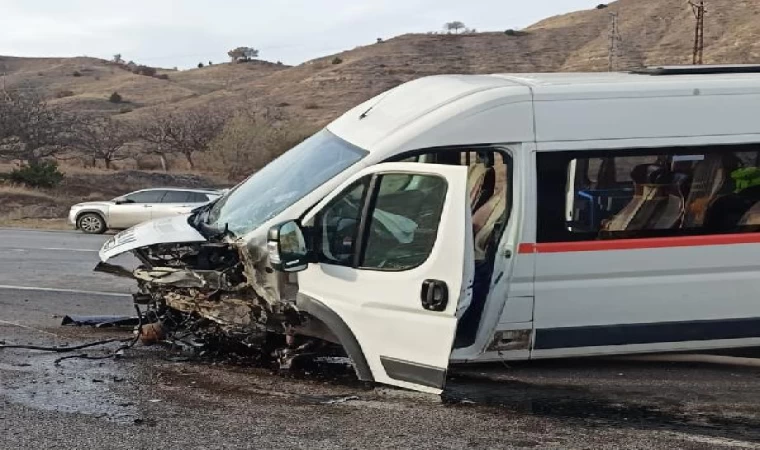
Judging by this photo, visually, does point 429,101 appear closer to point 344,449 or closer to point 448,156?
point 448,156

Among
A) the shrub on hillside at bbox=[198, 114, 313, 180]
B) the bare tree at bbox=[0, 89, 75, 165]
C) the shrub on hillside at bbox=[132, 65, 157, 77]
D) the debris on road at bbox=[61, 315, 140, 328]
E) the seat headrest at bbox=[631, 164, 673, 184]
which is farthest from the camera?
the shrub on hillside at bbox=[132, 65, 157, 77]

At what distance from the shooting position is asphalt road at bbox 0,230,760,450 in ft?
16.1

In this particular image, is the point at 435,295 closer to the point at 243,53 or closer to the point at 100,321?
the point at 100,321

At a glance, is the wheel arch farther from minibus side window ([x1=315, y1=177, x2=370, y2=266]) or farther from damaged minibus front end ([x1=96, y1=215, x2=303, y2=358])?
minibus side window ([x1=315, y1=177, x2=370, y2=266])

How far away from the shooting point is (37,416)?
523 cm

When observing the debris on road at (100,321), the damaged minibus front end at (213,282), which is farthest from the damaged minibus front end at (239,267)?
the debris on road at (100,321)

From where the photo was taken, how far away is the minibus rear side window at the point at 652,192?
5.82 meters

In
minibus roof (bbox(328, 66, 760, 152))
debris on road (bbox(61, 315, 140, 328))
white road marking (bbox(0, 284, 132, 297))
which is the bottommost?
white road marking (bbox(0, 284, 132, 297))

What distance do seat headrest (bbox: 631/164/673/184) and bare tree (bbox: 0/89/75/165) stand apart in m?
34.9

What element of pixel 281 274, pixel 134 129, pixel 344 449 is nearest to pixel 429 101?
pixel 281 274

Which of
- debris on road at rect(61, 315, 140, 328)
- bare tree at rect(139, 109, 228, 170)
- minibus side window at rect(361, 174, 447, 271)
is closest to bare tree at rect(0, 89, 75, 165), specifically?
bare tree at rect(139, 109, 228, 170)

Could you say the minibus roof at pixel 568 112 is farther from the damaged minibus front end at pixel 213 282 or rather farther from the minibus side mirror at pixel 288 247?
the damaged minibus front end at pixel 213 282

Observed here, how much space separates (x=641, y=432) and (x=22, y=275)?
9.18 metres

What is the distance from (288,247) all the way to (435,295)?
100 centimetres
